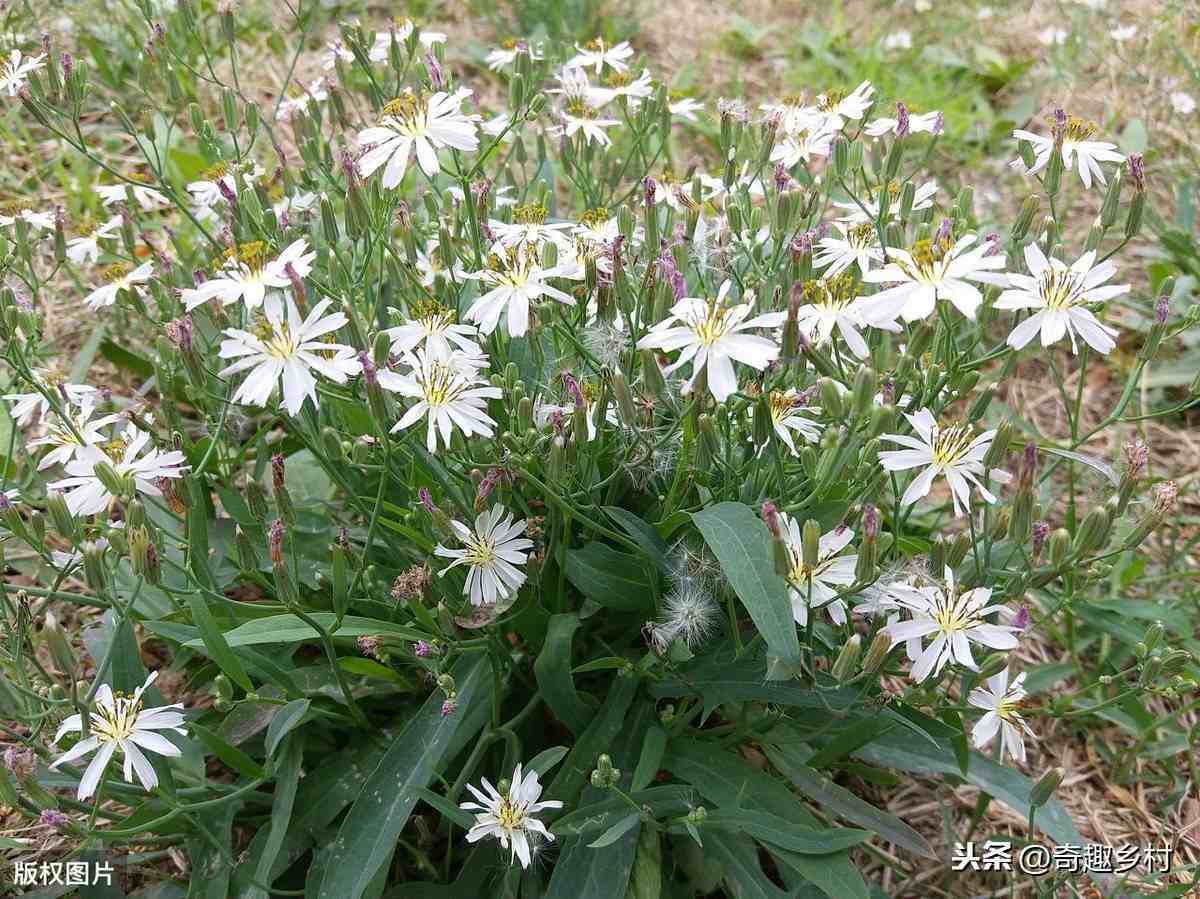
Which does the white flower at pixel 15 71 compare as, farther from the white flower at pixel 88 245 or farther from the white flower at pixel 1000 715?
the white flower at pixel 1000 715

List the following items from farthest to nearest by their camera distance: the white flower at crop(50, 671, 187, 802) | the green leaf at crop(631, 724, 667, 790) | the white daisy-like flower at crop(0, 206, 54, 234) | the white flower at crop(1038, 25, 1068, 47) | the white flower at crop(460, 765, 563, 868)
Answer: the white flower at crop(1038, 25, 1068, 47)
the white daisy-like flower at crop(0, 206, 54, 234)
the green leaf at crop(631, 724, 667, 790)
the white flower at crop(460, 765, 563, 868)
the white flower at crop(50, 671, 187, 802)

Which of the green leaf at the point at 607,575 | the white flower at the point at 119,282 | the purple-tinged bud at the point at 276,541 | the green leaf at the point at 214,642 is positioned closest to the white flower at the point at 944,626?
the green leaf at the point at 607,575

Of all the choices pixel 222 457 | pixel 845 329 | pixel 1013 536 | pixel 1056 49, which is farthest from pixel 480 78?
pixel 1013 536

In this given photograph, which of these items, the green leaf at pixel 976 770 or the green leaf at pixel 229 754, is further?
the green leaf at pixel 976 770

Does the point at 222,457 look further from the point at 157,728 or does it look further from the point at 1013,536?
the point at 1013,536

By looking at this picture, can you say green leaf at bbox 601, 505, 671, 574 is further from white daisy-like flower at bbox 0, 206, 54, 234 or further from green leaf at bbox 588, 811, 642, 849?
white daisy-like flower at bbox 0, 206, 54, 234

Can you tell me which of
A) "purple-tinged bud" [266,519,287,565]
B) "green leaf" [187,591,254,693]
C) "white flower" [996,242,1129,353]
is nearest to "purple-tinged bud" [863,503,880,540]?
"white flower" [996,242,1129,353]

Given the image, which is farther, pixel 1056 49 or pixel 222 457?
pixel 1056 49
